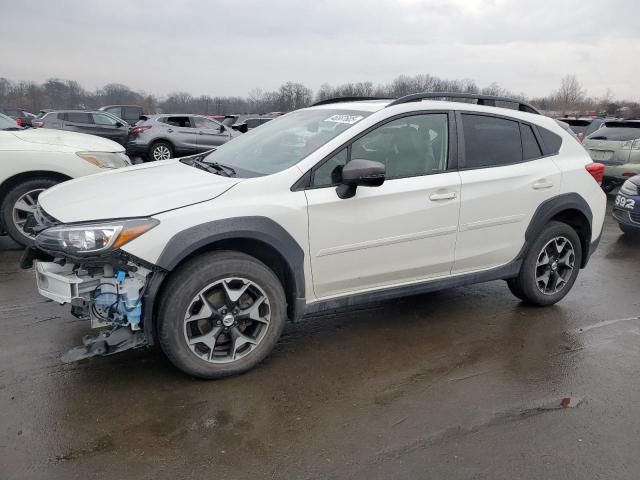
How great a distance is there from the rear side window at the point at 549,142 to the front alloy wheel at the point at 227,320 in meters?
2.82

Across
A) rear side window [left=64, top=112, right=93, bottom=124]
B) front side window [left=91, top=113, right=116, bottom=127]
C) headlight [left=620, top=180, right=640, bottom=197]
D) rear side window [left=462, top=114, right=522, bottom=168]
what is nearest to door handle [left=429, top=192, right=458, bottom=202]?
rear side window [left=462, top=114, right=522, bottom=168]

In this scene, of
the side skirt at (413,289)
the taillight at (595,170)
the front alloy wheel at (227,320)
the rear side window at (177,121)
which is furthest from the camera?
the rear side window at (177,121)

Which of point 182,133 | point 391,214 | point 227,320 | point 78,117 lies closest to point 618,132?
point 391,214

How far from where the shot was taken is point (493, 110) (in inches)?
170

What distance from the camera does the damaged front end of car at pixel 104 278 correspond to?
9.55 ft

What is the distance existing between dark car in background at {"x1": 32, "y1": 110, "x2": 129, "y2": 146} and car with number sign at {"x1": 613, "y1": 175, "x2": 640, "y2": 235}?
1376 cm

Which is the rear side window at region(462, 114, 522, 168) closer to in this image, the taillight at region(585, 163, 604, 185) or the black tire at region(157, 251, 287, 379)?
the taillight at region(585, 163, 604, 185)

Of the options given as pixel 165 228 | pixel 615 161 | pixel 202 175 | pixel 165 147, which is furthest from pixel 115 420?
pixel 165 147

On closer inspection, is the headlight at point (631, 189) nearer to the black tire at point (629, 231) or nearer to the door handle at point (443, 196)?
the black tire at point (629, 231)

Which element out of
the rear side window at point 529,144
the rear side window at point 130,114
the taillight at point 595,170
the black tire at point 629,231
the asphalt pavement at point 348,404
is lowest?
the black tire at point 629,231

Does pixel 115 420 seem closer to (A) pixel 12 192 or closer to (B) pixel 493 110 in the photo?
(B) pixel 493 110

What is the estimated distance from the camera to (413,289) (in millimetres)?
3895

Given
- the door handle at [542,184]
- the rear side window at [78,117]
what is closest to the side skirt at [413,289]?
the door handle at [542,184]

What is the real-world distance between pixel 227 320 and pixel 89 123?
1572 centimetres
